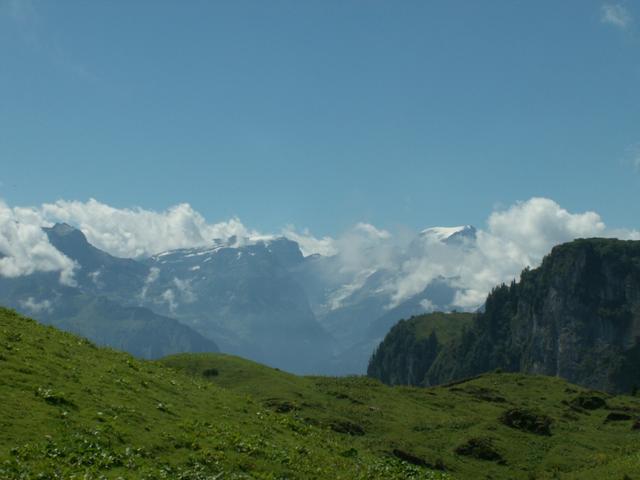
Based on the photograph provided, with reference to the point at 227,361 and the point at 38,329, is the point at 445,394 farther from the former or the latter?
the point at 38,329

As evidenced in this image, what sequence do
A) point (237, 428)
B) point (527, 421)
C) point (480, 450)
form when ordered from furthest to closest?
point (527, 421) < point (480, 450) < point (237, 428)

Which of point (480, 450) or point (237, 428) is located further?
point (480, 450)

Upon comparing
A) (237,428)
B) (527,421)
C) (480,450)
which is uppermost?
(527,421)

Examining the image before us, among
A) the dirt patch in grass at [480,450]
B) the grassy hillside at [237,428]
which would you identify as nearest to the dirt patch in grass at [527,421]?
the grassy hillside at [237,428]

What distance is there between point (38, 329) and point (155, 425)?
1429 centimetres

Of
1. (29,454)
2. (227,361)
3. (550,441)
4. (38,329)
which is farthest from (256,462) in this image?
(227,361)

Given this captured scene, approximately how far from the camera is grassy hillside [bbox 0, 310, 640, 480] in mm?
27672

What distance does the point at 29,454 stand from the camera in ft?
81.0

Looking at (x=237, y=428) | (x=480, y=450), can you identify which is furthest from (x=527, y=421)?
(x=237, y=428)

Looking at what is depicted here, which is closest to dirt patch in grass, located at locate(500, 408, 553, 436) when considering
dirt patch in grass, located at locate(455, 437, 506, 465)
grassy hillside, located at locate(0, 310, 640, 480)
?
grassy hillside, located at locate(0, 310, 640, 480)

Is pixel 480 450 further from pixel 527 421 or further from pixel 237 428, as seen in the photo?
pixel 237 428

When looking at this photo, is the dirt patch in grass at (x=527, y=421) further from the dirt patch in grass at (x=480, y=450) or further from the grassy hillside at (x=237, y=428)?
the dirt patch in grass at (x=480, y=450)

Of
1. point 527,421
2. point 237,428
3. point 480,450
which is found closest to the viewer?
point 237,428

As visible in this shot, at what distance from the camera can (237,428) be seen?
1489 inches
